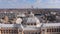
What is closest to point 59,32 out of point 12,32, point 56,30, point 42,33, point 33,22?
point 56,30

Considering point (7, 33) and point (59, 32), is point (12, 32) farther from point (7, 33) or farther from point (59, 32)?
point (59, 32)

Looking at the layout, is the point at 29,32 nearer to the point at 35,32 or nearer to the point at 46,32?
the point at 35,32

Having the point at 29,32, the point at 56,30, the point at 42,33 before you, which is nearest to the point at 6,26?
the point at 29,32

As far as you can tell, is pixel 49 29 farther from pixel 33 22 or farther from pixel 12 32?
pixel 12 32

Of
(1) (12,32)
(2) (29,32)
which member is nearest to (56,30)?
(2) (29,32)

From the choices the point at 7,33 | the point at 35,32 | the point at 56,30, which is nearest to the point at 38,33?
the point at 35,32

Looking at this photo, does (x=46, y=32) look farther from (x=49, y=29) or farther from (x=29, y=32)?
(x=29, y=32)
